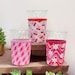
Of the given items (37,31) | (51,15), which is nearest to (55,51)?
(37,31)

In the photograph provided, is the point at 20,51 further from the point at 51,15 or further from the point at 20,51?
the point at 51,15

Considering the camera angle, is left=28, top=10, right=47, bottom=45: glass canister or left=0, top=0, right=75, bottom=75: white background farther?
left=0, top=0, right=75, bottom=75: white background

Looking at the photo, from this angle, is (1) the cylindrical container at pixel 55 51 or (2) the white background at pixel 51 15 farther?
(2) the white background at pixel 51 15

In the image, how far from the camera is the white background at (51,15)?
1295 mm

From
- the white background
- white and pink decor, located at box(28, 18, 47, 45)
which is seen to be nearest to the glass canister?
white and pink decor, located at box(28, 18, 47, 45)

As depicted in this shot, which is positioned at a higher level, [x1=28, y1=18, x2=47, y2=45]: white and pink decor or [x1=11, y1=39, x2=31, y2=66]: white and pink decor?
[x1=28, y1=18, x2=47, y2=45]: white and pink decor

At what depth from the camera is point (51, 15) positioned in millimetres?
1302

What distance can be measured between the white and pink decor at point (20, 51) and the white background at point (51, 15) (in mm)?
356

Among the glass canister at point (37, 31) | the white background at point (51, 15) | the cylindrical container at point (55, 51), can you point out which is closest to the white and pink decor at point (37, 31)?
the glass canister at point (37, 31)

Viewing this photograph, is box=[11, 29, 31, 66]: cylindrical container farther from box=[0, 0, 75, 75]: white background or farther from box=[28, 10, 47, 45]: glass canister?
box=[0, 0, 75, 75]: white background

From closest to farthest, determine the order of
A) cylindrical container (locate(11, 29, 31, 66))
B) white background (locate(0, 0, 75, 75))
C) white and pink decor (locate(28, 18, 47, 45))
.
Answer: cylindrical container (locate(11, 29, 31, 66)) < white and pink decor (locate(28, 18, 47, 45)) < white background (locate(0, 0, 75, 75))

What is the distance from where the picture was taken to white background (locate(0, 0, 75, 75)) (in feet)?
4.25

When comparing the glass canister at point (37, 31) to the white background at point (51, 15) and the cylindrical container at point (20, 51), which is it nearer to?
the cylindrical container at point (20, 51)

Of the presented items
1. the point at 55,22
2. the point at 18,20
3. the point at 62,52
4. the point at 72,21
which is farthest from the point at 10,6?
the point at 62,52
